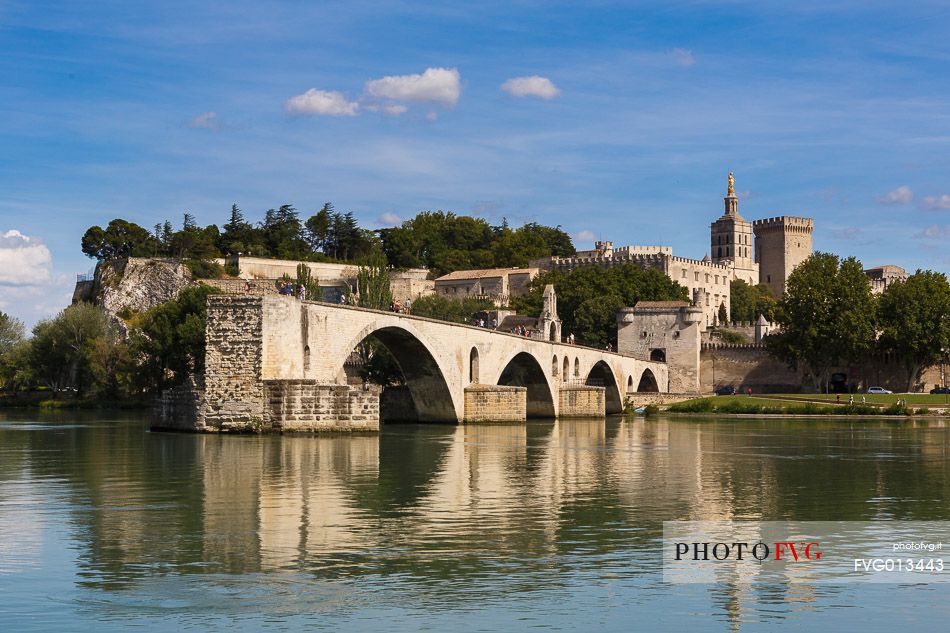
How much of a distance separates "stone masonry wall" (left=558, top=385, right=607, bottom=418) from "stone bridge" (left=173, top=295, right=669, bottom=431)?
7270mm

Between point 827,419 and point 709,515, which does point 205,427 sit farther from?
point 827,419

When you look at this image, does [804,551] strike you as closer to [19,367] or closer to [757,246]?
[19,367]

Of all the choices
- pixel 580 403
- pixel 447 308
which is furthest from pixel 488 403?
pixel 447 308

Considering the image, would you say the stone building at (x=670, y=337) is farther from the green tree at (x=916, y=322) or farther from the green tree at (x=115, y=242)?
the green tree at (x=115, y=242)

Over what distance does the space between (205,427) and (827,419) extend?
34.2m

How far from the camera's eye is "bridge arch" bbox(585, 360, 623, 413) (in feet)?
243

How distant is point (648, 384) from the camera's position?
8506 cm

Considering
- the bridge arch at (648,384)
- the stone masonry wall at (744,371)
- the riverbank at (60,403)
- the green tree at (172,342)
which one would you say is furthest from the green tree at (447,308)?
the riverbank at (60,403)

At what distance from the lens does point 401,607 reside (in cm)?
1277

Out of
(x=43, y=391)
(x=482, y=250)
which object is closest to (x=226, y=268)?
(x=43, y=391)

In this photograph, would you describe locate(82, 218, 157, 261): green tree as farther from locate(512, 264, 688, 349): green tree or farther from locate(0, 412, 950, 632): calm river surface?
locate(0, 412, 950, 632): calm river surface

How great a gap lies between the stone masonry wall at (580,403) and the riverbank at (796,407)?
6.20 m

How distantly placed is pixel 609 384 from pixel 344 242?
179ft

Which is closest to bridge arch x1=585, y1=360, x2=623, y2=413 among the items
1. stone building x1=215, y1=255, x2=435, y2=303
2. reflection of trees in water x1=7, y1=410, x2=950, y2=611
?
stone building x1=215, y1=255, x2=435, y2=303
